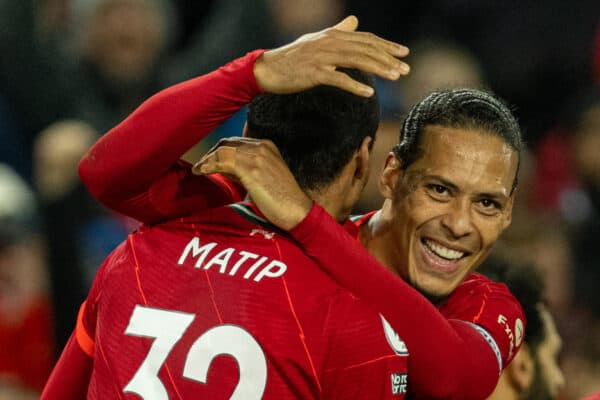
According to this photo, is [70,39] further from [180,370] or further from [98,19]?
[180,370]

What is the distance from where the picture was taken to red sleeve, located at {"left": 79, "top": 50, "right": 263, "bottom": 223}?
85.7 inches

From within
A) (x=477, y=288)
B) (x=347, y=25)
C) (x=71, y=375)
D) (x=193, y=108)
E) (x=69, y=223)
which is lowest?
(x=69, y=223)

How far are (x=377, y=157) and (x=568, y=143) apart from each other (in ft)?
5.22

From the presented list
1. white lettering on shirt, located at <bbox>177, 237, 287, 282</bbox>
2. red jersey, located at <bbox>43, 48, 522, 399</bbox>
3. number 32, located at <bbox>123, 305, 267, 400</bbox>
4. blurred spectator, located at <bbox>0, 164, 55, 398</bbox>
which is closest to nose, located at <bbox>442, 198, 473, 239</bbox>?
red jersey, located at <bbox>43, 48, 522, 399</bbox>

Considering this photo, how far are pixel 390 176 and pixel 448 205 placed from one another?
183 mm

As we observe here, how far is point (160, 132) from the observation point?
2180 mm

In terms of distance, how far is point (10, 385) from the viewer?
4.04 m

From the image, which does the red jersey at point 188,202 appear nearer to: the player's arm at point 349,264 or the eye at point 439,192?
the player's arm at point 349,264

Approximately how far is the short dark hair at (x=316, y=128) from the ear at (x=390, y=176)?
0.37m

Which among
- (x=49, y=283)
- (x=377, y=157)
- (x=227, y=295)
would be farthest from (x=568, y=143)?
(x=227, y=295)

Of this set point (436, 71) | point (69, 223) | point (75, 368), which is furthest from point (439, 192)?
point (436, 71)

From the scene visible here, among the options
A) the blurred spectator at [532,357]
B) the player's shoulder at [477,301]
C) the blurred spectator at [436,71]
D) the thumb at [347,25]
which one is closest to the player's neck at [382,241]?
the player's shoulder at [477,301]

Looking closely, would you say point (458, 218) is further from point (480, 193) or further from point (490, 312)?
point (490, 312)

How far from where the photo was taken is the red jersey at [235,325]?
214 cm
